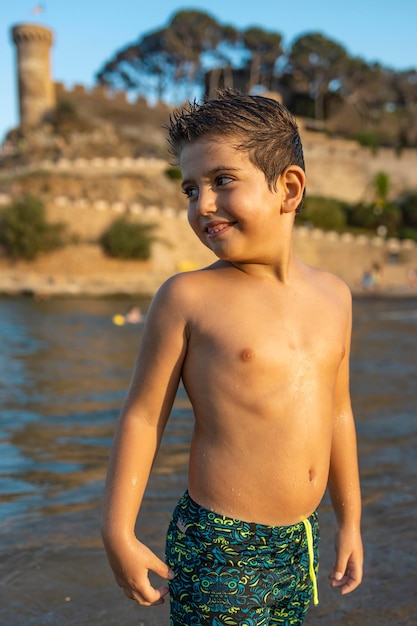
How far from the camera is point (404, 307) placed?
864 inches

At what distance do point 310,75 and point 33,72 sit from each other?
72.9 feet

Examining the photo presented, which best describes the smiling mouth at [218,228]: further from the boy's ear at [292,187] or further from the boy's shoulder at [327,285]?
the boy's shoulder at [327,285]

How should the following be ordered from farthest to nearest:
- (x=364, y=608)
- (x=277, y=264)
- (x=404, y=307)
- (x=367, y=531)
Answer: (x=404, y=307), (x=367, y=531), (x=364, y=608), (x=277, y=264)

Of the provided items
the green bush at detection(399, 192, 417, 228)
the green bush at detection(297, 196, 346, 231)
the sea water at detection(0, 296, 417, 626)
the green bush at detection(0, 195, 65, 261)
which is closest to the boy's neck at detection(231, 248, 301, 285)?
the sea water at detection(0, 296, 417, 626)

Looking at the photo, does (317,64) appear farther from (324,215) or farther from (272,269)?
(272,269)

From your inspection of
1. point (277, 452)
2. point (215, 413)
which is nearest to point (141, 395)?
point (215, 413)

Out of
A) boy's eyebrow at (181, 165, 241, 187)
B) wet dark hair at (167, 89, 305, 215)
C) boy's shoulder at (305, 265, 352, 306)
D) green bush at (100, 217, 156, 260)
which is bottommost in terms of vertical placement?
green bush at (100, 217, 156, 260)

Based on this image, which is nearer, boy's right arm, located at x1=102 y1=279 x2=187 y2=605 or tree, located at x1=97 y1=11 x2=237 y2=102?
boy's right arm, located at x1=102 y1=279 x2=187 y2=605

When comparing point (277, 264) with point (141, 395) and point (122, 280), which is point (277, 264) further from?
point (122, 280)

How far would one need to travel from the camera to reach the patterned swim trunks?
150cm

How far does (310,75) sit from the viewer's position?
178 ft

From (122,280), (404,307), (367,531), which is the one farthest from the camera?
(122,280)

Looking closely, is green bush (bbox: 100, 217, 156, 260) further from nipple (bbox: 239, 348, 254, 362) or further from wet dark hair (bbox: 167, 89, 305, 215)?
nipple (bbox: 239, 348, 254, 362)

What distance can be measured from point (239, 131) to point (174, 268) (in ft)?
105
